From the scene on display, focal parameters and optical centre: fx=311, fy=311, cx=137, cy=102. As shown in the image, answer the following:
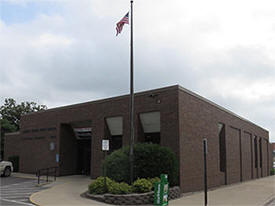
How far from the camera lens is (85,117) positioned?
22.9 metres

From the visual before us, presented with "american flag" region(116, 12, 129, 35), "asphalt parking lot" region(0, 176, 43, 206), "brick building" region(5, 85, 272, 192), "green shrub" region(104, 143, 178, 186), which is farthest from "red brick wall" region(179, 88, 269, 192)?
"asphalt parking lot" region(0, 176, 43, 206)

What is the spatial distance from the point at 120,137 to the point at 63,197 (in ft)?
25.0

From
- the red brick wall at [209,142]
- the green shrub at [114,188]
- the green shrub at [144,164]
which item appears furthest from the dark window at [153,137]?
the green shrub at [114,188]

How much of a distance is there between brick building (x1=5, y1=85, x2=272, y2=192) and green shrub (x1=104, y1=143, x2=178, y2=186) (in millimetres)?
1460

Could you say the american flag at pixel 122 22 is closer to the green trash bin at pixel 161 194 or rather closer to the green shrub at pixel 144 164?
the green shrub at pixel 144 164

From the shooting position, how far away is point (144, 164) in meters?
15.1

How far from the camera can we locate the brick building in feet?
58.0

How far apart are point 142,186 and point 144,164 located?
1483 millimetres

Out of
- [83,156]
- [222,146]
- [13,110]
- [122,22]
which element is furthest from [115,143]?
[13,110]

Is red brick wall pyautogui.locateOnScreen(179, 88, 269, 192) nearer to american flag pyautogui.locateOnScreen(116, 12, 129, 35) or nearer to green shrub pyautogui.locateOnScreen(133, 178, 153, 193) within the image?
green shrub pyautogui.locateOnScreen(133, 178, 153, 193)

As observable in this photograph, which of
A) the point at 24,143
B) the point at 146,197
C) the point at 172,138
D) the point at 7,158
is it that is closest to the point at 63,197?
the point at 146,197

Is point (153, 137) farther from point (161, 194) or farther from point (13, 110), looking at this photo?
point (13, 110)

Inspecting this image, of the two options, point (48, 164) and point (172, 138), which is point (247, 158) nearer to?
point (172, 138)

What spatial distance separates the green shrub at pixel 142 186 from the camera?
13.8 metres
